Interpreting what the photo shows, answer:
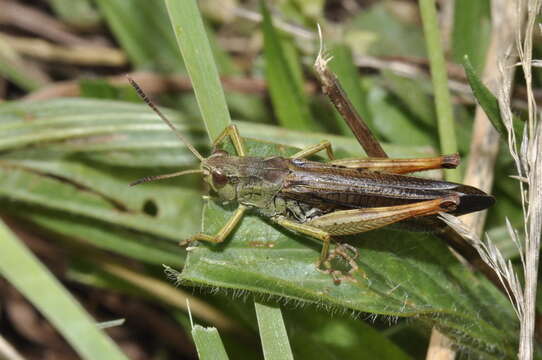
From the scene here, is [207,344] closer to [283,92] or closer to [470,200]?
[470,200]

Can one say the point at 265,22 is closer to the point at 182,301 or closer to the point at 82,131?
the point at 82,131

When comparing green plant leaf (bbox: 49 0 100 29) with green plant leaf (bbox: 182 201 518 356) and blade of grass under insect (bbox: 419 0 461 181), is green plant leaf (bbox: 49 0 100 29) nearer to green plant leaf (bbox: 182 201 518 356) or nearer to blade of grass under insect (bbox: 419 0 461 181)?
green plant leaf (bbox: 182 201 518 356)

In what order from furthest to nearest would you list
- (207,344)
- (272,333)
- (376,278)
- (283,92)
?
(283,92), (376,278), (272,333), (207,344)

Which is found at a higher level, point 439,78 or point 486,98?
point 439,78

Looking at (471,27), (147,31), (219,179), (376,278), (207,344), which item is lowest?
(207,344)

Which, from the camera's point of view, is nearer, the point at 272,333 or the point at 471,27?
the point at 272,333

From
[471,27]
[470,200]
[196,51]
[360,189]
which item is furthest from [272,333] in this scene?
[471,27]

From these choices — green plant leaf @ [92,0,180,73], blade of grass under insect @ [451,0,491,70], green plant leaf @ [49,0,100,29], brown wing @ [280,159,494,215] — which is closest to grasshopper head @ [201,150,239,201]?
brown wing @ [280,159,494,215]

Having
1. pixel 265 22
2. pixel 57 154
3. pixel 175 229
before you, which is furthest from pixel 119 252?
pixel 265 22
